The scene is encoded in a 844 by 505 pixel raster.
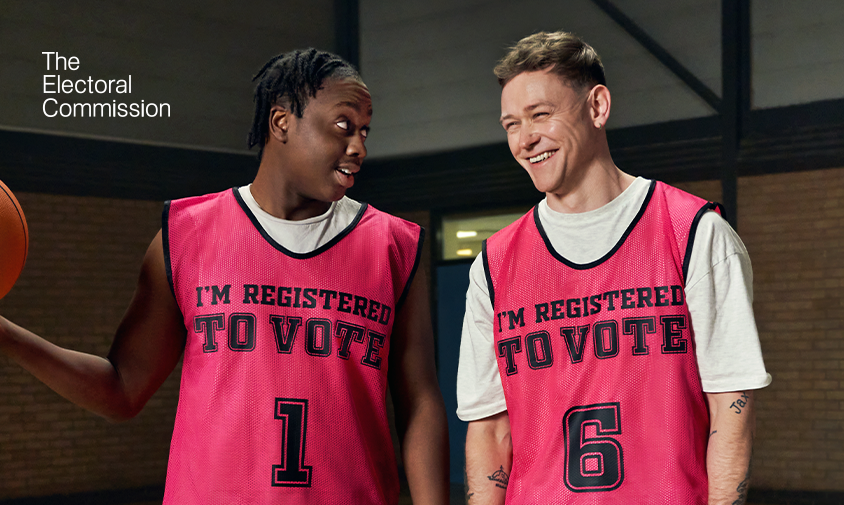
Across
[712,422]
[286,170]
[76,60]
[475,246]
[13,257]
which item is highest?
[76,60]

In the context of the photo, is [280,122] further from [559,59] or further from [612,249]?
[612,249]

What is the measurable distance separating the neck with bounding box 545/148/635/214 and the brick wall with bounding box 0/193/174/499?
7.14m

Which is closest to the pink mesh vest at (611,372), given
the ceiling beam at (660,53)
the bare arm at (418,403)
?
the bare arm at (418,403)

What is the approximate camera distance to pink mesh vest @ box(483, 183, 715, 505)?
1.84 m

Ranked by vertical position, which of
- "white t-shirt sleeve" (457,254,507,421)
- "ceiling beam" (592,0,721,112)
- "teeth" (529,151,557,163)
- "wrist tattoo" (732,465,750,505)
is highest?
"ceiling beam" (592,0,721,112)

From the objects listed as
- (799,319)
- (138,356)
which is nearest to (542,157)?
(138,356)

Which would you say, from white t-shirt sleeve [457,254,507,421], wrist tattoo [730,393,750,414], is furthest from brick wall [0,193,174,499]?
wrist tattoo [730,393,750,414]

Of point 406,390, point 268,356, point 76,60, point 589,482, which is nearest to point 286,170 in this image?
point 268,356

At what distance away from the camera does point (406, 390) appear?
2.08 m

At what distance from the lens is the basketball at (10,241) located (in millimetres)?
1931

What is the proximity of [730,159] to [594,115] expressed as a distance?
5.81m

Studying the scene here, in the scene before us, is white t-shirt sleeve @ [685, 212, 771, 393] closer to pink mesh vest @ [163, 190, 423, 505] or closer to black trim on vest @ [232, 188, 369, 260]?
pink mesh vest @ [163, 190, 423, 505]

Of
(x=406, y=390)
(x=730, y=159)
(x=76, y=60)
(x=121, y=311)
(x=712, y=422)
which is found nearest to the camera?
(x=712, y=422)

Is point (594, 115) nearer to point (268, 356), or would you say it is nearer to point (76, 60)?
point (268, 356)
